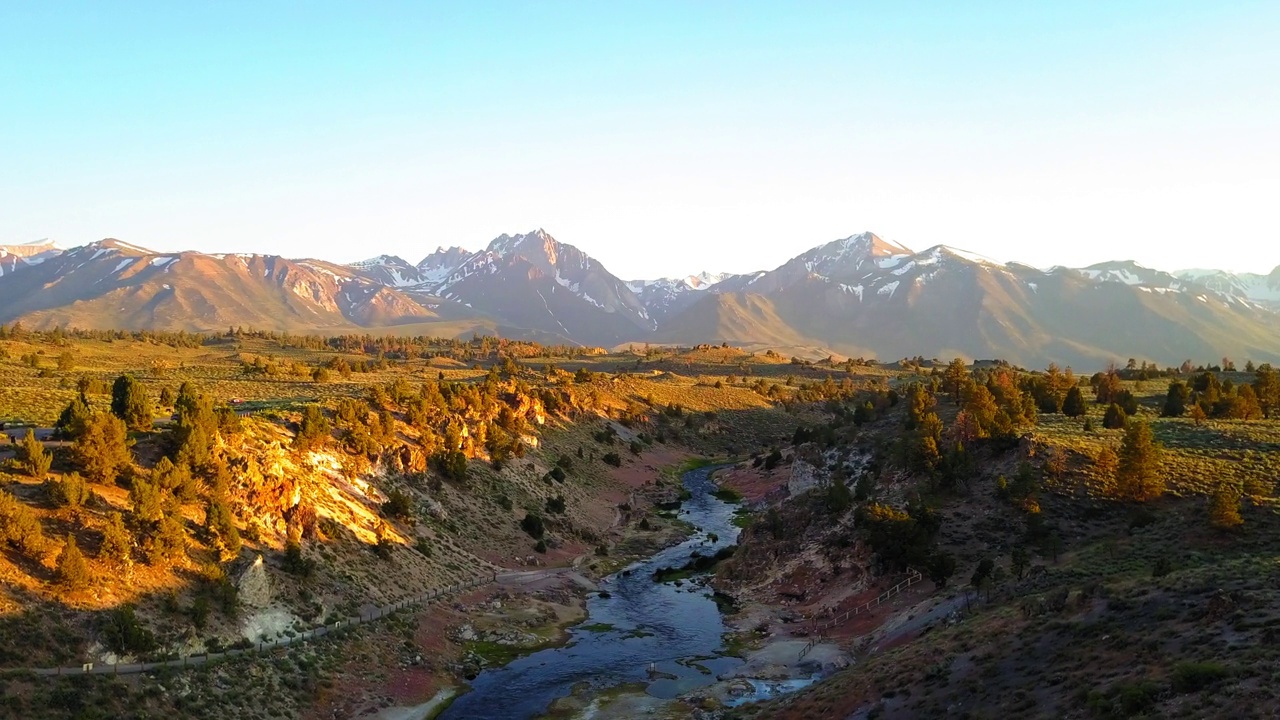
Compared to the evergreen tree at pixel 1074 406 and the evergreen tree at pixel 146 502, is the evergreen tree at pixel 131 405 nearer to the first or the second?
the evergreen tree at pixel 146 502

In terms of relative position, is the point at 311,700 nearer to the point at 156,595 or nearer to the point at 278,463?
the point at 156,595

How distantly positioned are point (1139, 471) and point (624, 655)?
41.3 meters

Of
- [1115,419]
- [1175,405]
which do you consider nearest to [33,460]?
[1115,419]

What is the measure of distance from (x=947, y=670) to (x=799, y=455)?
63052mm

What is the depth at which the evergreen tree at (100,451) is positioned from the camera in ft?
155

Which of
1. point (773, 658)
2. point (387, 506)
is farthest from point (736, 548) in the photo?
point (387, 506)

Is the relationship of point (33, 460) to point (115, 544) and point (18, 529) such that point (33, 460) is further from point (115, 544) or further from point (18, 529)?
Answer: point (115, 544)

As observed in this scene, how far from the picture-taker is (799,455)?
9962 cm

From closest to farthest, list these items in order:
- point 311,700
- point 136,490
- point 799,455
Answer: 1. point 311,700
2. point 136,490
3. point 799,455

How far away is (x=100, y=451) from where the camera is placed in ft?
156

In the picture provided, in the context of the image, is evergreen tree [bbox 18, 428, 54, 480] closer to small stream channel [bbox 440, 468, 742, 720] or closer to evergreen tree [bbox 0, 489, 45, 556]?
evergreen tree [bbox 0, 489, 45, 556]

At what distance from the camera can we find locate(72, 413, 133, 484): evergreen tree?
4728 centimetres

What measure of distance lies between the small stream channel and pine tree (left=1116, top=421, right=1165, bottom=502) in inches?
1294

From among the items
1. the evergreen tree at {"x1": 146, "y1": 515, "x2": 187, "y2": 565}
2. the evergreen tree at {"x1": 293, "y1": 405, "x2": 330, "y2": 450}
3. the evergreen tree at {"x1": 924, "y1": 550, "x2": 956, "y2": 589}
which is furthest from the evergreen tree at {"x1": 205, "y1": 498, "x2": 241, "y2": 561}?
the evergreen tree at {"x1": 924, "y1": 550, "x2": 956, "y2": 589}
